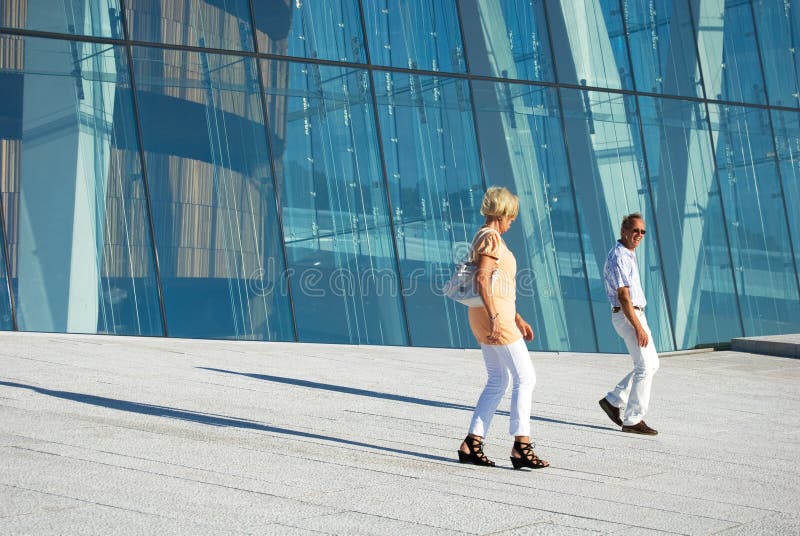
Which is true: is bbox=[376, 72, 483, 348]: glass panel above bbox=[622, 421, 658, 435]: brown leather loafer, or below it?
above

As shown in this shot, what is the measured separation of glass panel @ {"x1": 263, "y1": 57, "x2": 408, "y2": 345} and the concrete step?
4.70 meters

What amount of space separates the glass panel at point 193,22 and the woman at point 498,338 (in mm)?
8458

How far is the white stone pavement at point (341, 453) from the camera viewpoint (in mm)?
4062

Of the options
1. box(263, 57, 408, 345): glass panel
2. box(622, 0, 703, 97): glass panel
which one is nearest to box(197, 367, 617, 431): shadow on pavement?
box(263, 57, 408, 345): glass panel

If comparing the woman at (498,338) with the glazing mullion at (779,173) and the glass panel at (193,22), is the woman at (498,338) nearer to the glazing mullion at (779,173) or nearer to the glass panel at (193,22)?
the glass panel at (193,22)

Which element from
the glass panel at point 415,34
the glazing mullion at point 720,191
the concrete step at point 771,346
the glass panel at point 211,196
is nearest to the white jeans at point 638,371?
the glass panel at point 211,196

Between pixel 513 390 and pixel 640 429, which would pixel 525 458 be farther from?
pixel 640 429

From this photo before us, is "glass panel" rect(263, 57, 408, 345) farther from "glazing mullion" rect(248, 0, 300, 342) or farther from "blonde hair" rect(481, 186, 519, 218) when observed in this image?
"blonde hair" rect(481, 186, 519, 218)

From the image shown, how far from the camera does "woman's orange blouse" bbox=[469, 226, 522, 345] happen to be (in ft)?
17.5

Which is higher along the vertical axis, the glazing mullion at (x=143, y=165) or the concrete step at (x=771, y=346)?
the glazing mullion at (x=143, y=165)

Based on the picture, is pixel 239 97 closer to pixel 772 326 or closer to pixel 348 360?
pixel 348 360

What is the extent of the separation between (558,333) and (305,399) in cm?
920

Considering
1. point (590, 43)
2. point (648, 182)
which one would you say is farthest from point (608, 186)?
point (590, 43)

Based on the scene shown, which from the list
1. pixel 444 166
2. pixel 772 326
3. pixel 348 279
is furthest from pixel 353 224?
pixel 772 326
